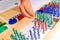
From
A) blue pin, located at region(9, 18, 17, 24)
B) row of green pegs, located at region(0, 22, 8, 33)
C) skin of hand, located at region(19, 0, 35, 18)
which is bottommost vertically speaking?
row of green pegs, located at region(0, 22, 8, 33)

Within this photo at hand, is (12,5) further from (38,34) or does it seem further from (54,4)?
(38,34)

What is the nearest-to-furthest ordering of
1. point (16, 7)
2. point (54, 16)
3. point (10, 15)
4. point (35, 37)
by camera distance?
point (35, 37)
point (54, 16)
point (10, 15)
point (16, 7)

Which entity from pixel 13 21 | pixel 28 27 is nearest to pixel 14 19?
pixel 13 21

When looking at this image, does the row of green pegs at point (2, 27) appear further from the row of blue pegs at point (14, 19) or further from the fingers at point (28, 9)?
the fingers at point (28, 9)

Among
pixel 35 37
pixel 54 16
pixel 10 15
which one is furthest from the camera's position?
pixel 10 15

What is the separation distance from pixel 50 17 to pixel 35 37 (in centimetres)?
15

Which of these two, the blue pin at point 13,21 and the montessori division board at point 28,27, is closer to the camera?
the montessori division board at point 28,27

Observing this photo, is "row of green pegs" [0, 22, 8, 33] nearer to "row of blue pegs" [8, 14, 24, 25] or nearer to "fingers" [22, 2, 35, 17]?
"row of blue pegs" [8, 14, 24, 25]

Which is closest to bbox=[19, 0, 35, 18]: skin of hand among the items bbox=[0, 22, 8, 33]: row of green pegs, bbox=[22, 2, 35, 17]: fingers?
bbox=[22, 2, 35, 17]: fingers

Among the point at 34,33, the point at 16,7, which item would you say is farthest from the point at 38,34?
the point at 16,7

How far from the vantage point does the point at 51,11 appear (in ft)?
2.10

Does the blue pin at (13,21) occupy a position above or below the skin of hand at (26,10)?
below

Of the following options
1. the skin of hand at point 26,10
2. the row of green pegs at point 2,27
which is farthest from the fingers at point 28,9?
the row of green pegs at point 2,27

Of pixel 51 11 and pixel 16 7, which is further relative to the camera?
pixel 16 7
